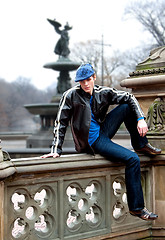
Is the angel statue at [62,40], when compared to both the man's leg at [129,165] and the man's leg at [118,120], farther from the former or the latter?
the man's leg at [129,165]

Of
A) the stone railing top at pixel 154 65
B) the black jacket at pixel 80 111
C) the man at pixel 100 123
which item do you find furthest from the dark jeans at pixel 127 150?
the stone railing top at pixel 154 65

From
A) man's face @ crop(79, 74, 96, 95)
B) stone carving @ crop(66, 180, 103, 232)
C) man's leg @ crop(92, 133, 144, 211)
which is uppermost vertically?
man's face @ crop(79, 74, 96, 95)

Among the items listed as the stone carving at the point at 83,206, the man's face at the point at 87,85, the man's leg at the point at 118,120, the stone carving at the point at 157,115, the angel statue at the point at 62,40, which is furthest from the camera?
the angel statue at the point at 62,40

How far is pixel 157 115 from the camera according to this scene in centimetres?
437

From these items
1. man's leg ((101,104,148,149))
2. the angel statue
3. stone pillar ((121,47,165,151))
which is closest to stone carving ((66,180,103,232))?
man's leg ((101,104,148,149))

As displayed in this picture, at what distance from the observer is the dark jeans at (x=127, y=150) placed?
367 cm

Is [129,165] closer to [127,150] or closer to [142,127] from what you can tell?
[127,150]

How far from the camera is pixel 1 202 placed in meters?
3.10

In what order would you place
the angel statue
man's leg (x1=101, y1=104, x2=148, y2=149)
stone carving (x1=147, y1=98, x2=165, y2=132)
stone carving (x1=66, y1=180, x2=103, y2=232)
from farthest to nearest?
the angel statue → stone carving (x1=147, y1=98, x2=165, y2=132) → man's leg (x1=101, y1=104, x2=148, y2=149) → stone carving (x1=66, y1=180, x2=103, y2=232)

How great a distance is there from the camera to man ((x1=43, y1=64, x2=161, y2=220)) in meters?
3.68

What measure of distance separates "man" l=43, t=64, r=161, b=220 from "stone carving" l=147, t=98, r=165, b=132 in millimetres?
461

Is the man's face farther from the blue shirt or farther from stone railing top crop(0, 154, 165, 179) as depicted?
stone railing top crop(0, 154, 165, 179)

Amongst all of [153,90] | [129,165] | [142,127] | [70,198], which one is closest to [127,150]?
[129,165]

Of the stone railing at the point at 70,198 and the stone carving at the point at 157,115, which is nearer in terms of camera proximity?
the stone railing at the point at 70,198
